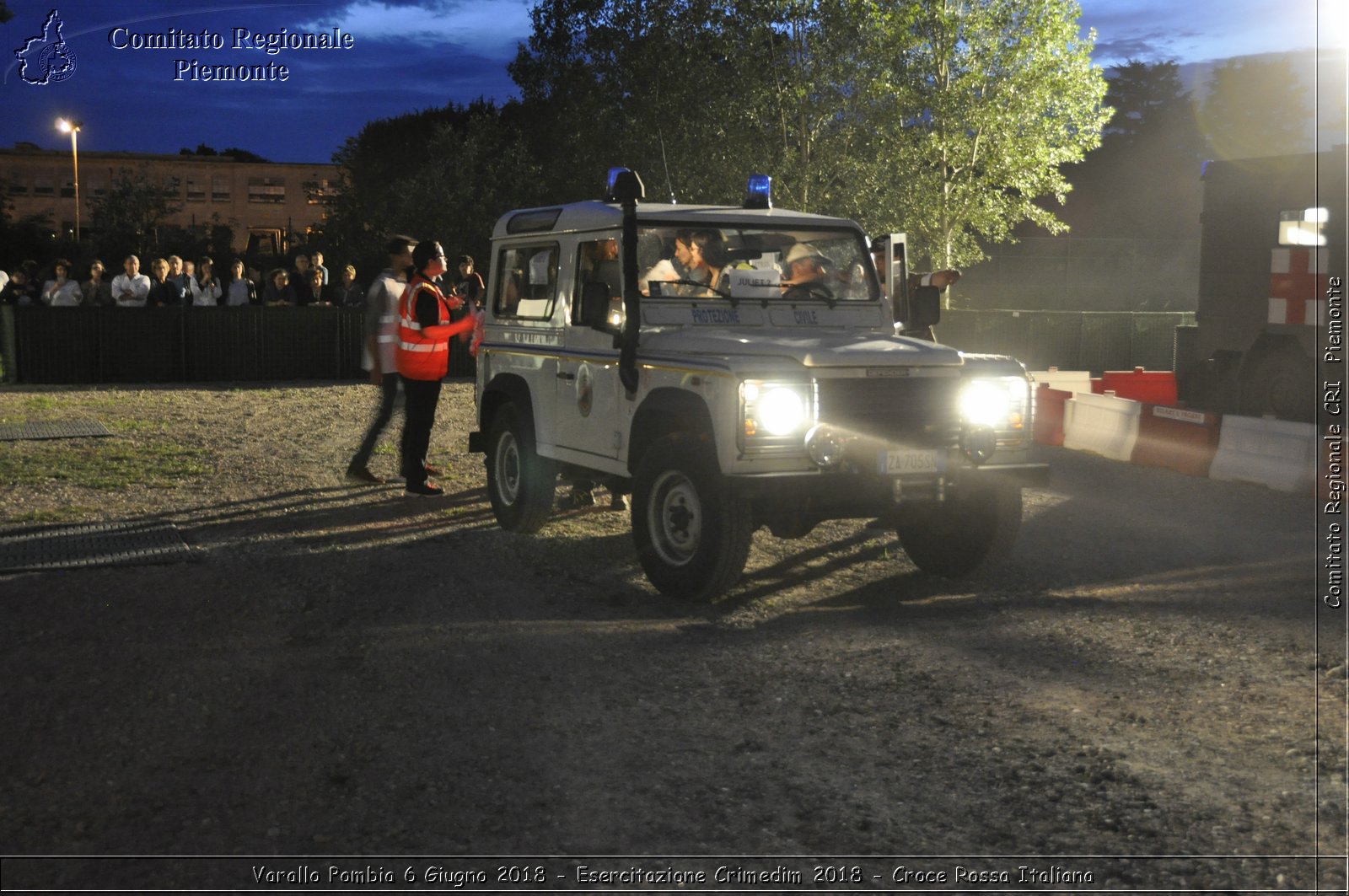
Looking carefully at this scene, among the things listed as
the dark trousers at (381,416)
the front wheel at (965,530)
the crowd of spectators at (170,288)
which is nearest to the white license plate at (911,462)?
the front wheel at (965,530)

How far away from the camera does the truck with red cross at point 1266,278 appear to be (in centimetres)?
1580

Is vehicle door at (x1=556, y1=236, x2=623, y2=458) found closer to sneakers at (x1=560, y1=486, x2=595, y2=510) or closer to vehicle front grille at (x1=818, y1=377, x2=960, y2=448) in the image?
vehicle front grille at (x1=818, y1=377, x2=960, y2=448)

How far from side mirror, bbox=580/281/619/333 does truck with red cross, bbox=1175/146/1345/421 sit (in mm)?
10899

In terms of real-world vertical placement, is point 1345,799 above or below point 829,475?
below

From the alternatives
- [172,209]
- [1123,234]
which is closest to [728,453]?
[1123,234]

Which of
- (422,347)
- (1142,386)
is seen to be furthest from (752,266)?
(1142,386)

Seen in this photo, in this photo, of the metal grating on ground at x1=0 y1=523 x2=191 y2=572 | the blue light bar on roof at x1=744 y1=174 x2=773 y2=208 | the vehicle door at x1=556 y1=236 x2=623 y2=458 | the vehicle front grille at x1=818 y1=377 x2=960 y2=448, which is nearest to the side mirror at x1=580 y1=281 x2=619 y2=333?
the vehicle door at x1=556 y1=236 x2=623 y2=458

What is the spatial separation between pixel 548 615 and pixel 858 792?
9.49ft

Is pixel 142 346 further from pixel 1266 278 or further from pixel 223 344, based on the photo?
pixel 1266 278

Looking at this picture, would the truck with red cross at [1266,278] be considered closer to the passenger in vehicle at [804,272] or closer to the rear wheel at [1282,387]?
the rear wheel at [1282,387]

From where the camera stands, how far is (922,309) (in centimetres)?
878

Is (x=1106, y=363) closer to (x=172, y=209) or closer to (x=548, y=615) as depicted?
(x=548, y=615)

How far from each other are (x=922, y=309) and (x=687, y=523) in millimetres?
2501

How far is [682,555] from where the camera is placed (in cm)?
741
